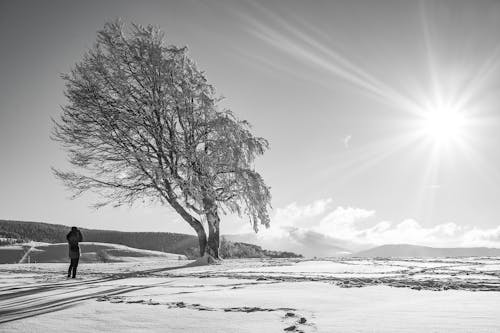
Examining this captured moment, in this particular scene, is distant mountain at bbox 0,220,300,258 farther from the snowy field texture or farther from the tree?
the snowy field texture

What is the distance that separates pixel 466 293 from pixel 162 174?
1092cm

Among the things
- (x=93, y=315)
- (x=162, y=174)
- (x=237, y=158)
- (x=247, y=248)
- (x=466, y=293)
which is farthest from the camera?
(x=247, y=248)

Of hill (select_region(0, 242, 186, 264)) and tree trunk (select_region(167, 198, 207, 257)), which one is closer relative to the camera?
tree trunk (select_region(167, 198, 207, 257))

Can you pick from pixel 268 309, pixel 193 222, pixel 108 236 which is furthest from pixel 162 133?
pixel 108 236

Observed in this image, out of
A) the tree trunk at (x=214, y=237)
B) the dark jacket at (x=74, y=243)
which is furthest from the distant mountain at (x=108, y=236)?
the dark jacket at (x=74, y=243)

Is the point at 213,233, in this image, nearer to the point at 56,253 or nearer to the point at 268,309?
the point at 56,253

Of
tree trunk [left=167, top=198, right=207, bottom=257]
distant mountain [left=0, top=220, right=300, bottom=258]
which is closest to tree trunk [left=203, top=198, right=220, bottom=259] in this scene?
tree trunk [left=167, top=198, right=207, bottom=257]

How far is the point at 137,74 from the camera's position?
51.4 feet

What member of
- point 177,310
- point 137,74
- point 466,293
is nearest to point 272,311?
point 177,310

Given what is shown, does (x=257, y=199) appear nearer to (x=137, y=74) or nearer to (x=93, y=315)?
(x=137, y=74)

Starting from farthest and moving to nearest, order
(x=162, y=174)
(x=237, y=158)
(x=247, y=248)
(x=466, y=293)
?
(x=247, y=248), (x=237, y=158), (x=162, y=174), (x=466, y=293)

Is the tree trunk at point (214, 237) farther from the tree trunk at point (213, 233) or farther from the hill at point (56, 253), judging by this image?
the hill at point (56, 253)

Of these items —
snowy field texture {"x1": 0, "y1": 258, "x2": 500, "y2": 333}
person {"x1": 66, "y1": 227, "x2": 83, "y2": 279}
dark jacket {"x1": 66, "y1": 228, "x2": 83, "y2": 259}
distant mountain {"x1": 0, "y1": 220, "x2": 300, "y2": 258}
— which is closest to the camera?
snowy field texture {"x1": 0, "y1": 258, "x2": 500, "y2": 333}

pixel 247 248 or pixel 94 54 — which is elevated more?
pixel 94 54
